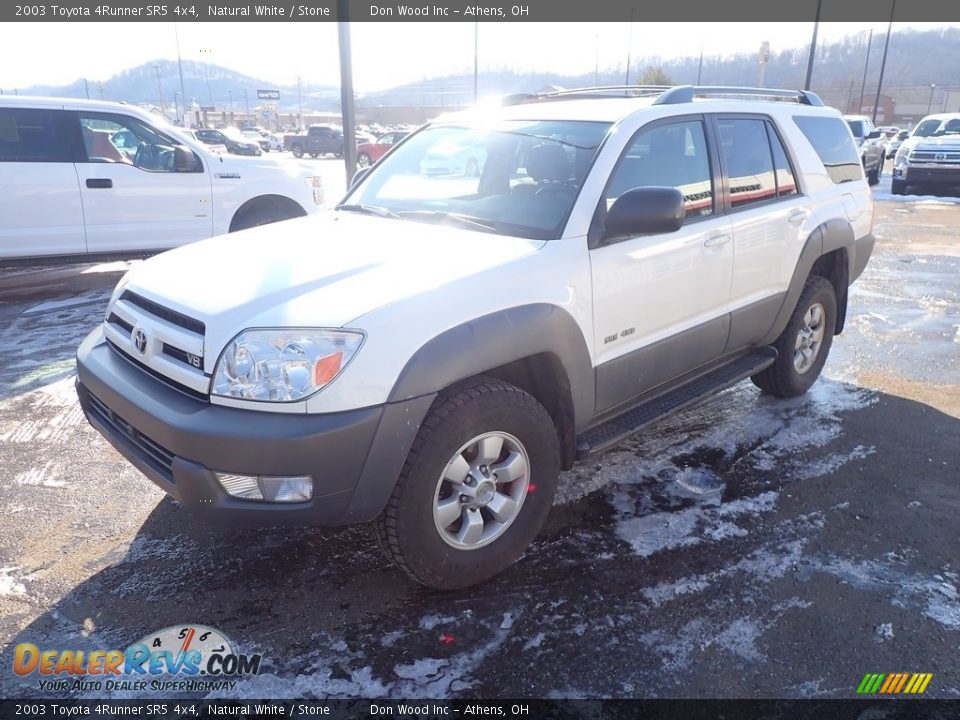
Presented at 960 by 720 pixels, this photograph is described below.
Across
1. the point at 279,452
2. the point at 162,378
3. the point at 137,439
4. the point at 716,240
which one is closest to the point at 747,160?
the point at 716,240

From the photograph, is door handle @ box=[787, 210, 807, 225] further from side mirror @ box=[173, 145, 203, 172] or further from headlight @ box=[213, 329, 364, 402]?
side mirror @ box=[173, 145, 203, 172]

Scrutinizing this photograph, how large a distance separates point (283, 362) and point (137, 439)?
79 cm

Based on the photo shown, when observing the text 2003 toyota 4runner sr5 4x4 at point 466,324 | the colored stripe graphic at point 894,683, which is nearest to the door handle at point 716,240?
the text 2003 toyota 4runner sr5 4x4 at point 466,324

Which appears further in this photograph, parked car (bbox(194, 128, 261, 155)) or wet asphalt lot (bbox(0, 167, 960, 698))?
parked car (bbox(194, 128, 261, 155))

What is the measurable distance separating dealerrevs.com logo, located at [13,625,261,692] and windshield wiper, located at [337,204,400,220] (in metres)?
2.07

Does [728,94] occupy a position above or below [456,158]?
above

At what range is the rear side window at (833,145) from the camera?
4.70 m

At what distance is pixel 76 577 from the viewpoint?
2.93m

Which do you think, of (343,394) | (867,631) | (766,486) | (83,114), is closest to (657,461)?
(766,486)

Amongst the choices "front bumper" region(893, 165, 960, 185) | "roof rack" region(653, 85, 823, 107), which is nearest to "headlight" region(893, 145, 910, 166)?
"front bumper" region(893, 165, 960, 185)

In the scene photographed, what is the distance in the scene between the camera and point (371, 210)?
3.76 meters

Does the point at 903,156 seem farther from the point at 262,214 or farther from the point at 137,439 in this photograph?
the point at 137,439

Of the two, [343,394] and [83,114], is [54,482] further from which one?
[83,114]

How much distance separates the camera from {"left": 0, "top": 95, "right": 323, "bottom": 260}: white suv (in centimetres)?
700
